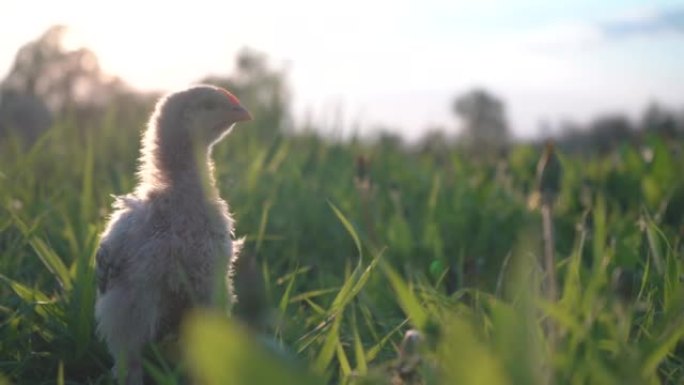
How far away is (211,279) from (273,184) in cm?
285

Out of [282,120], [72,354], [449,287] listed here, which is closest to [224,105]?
[72,354]

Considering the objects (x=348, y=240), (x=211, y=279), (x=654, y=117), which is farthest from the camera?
(x=654, y=117)

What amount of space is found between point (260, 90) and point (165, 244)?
25.7 ft

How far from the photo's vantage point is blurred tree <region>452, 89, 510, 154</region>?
40.5 feet

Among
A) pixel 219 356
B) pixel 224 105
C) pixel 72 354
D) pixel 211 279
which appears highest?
pixel 224 105

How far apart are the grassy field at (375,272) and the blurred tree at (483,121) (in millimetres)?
3622

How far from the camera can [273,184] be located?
623 cm

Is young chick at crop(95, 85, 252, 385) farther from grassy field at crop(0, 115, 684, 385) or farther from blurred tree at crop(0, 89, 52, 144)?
blurred tree at crop(0, 89, 52, 144)

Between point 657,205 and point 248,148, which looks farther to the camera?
point 248,148

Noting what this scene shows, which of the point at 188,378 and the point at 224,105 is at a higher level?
the point at 224,105

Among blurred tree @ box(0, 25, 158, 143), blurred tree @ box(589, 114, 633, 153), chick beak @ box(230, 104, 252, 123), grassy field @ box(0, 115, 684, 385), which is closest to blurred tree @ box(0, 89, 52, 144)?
blurred tree @ box(0, 25, 158, 143)

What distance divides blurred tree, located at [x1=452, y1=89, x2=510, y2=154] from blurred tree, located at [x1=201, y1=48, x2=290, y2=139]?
283 cm

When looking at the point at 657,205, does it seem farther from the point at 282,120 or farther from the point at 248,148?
the point at 282,120

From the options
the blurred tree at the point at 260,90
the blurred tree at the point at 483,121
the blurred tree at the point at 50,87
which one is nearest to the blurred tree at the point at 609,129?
→ the blurred tree at the point at 483,121
